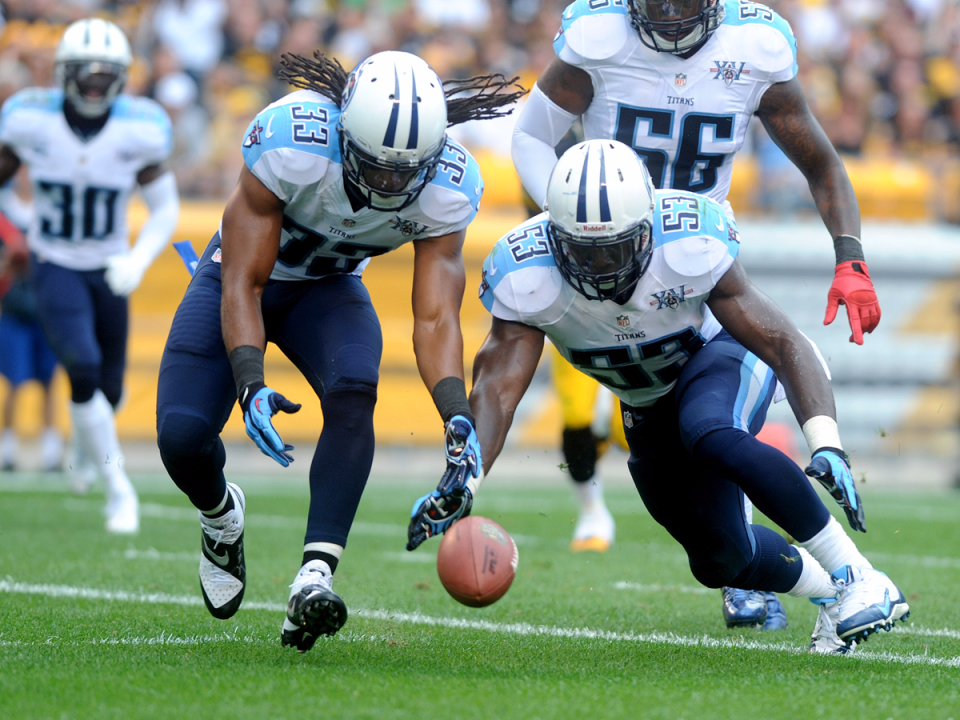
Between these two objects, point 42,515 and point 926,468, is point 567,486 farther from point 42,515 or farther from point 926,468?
point 42,515

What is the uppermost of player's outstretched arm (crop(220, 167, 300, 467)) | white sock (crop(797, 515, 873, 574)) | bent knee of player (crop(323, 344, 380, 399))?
player's outstretched arm (crop(220, 167, 300, 467))

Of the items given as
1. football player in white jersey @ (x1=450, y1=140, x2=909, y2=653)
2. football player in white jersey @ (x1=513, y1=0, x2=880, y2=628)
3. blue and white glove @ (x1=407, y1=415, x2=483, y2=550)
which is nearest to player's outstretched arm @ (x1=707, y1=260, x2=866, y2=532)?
football player in white jersey @ (x1=450, y1=140, x2=909, y2=653)

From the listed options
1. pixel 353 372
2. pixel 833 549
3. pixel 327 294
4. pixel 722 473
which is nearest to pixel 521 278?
pixel 353 372

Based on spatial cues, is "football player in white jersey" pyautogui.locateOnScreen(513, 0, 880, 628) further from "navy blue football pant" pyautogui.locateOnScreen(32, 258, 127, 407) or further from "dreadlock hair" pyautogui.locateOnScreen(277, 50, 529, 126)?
"navy blue football pant" pyautogui.locateOnScreen(32, 258, 127, 407)

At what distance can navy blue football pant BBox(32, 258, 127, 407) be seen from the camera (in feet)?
19.7

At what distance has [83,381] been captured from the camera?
6.02 metres

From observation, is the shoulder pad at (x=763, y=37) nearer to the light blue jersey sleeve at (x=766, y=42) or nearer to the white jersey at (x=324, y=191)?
the light blue jersey sleeve at (x=766, y=42)

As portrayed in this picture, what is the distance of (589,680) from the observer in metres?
2.94

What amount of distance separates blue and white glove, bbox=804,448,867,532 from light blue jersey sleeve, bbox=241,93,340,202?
1494mm

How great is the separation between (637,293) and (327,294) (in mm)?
912

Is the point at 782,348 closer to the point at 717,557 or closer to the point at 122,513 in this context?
the point at 717,557

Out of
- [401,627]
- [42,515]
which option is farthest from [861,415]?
[401,627]

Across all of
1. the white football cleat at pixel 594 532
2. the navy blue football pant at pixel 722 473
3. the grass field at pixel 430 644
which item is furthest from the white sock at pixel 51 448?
the navy blue football pant at pixel 722 473

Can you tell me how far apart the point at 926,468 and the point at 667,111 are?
831 centimetres
